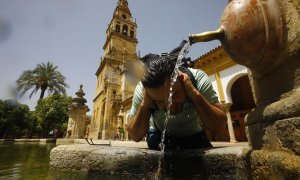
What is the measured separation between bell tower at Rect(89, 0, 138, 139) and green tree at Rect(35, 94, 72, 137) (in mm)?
6401

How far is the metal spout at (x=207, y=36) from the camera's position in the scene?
1386mm

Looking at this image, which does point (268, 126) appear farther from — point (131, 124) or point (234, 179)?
point (131, 124)

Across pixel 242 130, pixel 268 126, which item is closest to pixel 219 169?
pixel 268 126

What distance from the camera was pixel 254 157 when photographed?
1.22m

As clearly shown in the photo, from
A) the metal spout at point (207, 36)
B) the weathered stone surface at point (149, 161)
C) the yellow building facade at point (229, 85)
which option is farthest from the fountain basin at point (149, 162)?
the yellow building facade at point (229, 85)

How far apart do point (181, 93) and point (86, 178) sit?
1157 mm

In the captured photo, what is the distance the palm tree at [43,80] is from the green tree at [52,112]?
5083mm

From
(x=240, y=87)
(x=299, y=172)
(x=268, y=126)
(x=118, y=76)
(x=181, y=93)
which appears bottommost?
(x=299, y=172)

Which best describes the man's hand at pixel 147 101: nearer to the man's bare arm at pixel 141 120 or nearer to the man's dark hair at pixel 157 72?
the man's bare arm at pixel 141 120

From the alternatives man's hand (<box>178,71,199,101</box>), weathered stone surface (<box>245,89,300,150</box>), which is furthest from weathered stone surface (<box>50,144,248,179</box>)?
man's hand (<box>178,71,199,101</box>)

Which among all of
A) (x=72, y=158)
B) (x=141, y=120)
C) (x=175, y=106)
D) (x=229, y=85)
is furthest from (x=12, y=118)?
(x=175, y=106)

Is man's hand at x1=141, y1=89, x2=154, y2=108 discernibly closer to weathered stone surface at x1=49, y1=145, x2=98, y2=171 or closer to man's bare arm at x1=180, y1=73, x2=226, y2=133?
man's bare arm at x1=180, y1=73, x2=226, y2=133

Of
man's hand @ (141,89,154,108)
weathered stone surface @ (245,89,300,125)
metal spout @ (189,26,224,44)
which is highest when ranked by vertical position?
metal spout @ (189,26,224,44)

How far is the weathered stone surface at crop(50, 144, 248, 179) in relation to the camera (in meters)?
1.75
